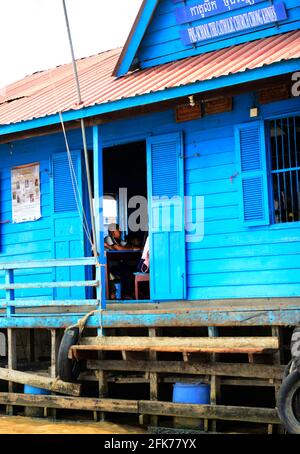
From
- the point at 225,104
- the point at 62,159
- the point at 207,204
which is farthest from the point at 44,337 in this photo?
the point at 225,104

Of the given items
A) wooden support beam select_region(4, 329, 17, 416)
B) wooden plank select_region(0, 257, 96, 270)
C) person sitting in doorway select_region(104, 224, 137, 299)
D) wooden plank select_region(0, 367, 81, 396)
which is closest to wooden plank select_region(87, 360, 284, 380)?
wooden plank select_region(0, 367, 81, 396)

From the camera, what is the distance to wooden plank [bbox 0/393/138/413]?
1061cm

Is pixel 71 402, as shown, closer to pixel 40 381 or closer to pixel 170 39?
pixel 40 381

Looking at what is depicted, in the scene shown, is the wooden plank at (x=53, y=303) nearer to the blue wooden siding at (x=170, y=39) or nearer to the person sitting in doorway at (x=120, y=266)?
the person sitting in doorway at (x=120, y=266)

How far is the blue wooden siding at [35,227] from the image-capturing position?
1294cm

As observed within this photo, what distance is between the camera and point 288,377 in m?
8.70

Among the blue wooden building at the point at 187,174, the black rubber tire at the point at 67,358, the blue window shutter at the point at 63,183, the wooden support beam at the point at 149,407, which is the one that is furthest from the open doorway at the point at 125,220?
the wooden support beam at the point at 149,407

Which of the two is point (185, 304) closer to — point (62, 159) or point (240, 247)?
point (240, 247)

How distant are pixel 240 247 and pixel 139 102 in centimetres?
230

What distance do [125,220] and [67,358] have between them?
3709 millimetres

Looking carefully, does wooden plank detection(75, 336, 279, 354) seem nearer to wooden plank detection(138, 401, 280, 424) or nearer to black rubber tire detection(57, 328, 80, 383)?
black rubber tire detection(57, 328, 80, 383)

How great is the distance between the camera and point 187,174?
11461 mm

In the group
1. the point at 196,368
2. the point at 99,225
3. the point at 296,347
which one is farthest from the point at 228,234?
the point at 296,347

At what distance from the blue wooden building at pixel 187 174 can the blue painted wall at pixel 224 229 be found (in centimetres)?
2
